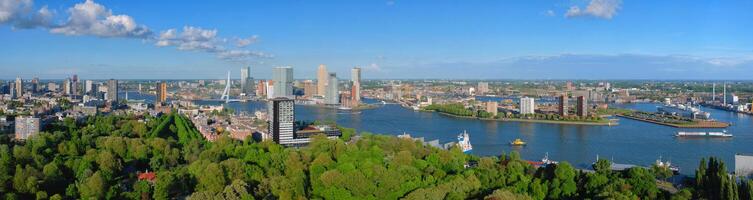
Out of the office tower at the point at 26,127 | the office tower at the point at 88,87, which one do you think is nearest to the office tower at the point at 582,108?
the office tower at the point at 26,127

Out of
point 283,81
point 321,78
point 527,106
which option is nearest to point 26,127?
point 527,106

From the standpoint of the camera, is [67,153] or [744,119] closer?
[67,153]

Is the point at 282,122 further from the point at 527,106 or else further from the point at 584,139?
the point at 527,106

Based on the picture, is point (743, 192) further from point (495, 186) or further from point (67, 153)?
point (67, 153)

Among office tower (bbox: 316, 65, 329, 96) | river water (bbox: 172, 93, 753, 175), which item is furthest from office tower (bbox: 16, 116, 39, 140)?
office tower (bbox: 316, 65, 329, 96)

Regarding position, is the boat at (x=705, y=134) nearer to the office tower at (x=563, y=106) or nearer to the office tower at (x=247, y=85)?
the office tower at (x=563, y=106)

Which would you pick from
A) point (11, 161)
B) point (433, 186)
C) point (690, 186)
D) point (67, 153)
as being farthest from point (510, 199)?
point (67, 153)
